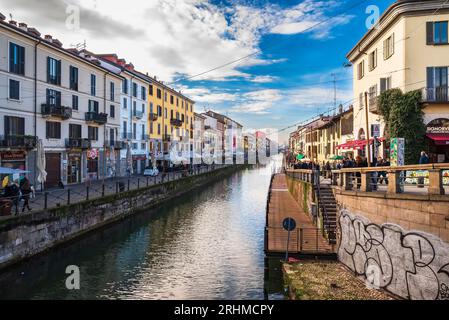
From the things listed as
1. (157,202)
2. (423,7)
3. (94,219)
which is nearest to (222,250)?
(94,219)

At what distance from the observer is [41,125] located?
95.0 feet

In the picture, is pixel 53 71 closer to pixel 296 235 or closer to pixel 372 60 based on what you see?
pixel 296 235

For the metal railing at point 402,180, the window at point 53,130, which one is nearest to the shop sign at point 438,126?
the metal railing at point 402,180

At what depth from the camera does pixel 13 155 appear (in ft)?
83.5

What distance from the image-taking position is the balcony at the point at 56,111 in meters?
28.8

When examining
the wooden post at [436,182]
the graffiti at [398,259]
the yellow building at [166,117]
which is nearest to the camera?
the graffiti at [398,259]

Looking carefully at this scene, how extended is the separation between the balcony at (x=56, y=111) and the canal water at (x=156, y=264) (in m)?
11.7

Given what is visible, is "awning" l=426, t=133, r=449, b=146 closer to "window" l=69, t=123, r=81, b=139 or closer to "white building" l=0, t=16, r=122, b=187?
"white building" l=0, t=16, r=122, b=187

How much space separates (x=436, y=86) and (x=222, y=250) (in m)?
16.7

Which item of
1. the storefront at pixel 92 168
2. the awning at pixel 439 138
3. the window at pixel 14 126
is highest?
the window at pixel 14 126

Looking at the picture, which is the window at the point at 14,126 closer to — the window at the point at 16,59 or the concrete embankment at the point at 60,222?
the window at the point at 16,59

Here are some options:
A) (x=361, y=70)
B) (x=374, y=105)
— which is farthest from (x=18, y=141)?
(x=361, y=70)

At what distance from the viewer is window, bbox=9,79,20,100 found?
25.5 meters

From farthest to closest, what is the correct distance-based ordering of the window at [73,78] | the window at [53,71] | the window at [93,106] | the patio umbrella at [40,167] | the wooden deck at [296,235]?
the window at [93,106] → the window at [73,78] → the window at [53,71] → the patio umbrella at [40,167] → the wooden deck at [296,235]
